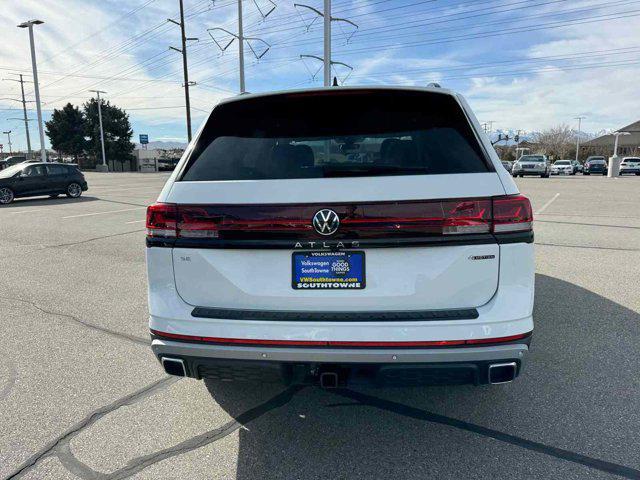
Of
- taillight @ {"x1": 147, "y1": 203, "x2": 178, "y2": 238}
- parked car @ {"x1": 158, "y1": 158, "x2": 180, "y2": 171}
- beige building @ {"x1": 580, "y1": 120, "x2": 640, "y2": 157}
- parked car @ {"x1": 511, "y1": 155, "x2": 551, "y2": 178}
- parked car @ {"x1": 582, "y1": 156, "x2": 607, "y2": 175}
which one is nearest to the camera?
taillight @ {"x1": 147, "y1": 203, "x2": 178, "y2": 238}

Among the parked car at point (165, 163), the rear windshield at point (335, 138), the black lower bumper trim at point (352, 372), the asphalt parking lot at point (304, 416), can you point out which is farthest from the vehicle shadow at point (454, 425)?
the parked car at point (165, 163)

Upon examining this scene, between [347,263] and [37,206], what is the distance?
1793 cm

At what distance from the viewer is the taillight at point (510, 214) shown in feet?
7.28

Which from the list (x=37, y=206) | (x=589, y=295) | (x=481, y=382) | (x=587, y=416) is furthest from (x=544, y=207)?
(x=37, y=206)

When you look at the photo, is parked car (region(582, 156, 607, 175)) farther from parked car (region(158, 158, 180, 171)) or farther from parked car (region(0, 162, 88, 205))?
parked car (region(158, 158, 180, 171))

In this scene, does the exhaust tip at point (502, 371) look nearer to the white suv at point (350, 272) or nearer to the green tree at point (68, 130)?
the white suv at point (350, 272)

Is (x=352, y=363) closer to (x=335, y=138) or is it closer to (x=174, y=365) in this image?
(x=174, y=365)

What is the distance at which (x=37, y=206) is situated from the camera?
663 inches

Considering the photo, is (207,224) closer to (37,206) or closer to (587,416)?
(587,416)

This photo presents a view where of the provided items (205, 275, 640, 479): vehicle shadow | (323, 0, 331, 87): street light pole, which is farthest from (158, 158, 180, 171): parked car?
(205, 275, 640, 479): vehicle shadow

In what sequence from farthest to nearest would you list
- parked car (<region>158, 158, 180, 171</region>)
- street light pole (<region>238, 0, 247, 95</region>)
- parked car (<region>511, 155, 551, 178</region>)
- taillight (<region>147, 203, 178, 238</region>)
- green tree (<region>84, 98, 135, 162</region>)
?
green tree (<region>84, 98, 135, 162</region>) < parked car (<region>158, 158, 180, 171</region>) < parked car (<region>511, 155, 551, 178</region>) < street light pole (<region>238, 0, 247, 95</region>) < taillight (<region>147, 203, 178, 238</region>)

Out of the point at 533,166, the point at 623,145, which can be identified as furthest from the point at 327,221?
the point at 623,145

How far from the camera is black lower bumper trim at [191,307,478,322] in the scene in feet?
7.22

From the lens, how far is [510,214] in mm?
2230
